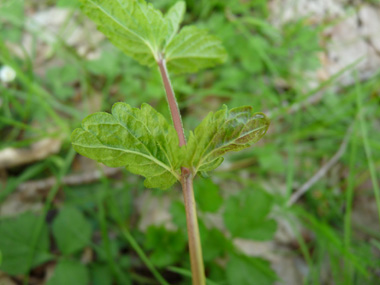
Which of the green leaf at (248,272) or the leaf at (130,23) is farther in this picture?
the green leaf at (248,272)

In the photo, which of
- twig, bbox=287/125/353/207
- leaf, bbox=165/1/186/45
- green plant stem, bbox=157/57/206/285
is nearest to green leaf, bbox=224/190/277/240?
twig, bbox=287/125/353/207

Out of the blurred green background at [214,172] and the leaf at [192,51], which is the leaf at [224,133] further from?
the blurred green background at [214,172]

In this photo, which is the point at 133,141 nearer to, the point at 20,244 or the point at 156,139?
the point at 156,139

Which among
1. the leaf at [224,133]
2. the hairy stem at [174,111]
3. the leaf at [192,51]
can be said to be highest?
the leaf at [192,51]

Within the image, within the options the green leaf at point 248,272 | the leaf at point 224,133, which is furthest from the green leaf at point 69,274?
the leaf at point 224,133

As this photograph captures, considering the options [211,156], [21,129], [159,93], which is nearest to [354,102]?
[159,93]
